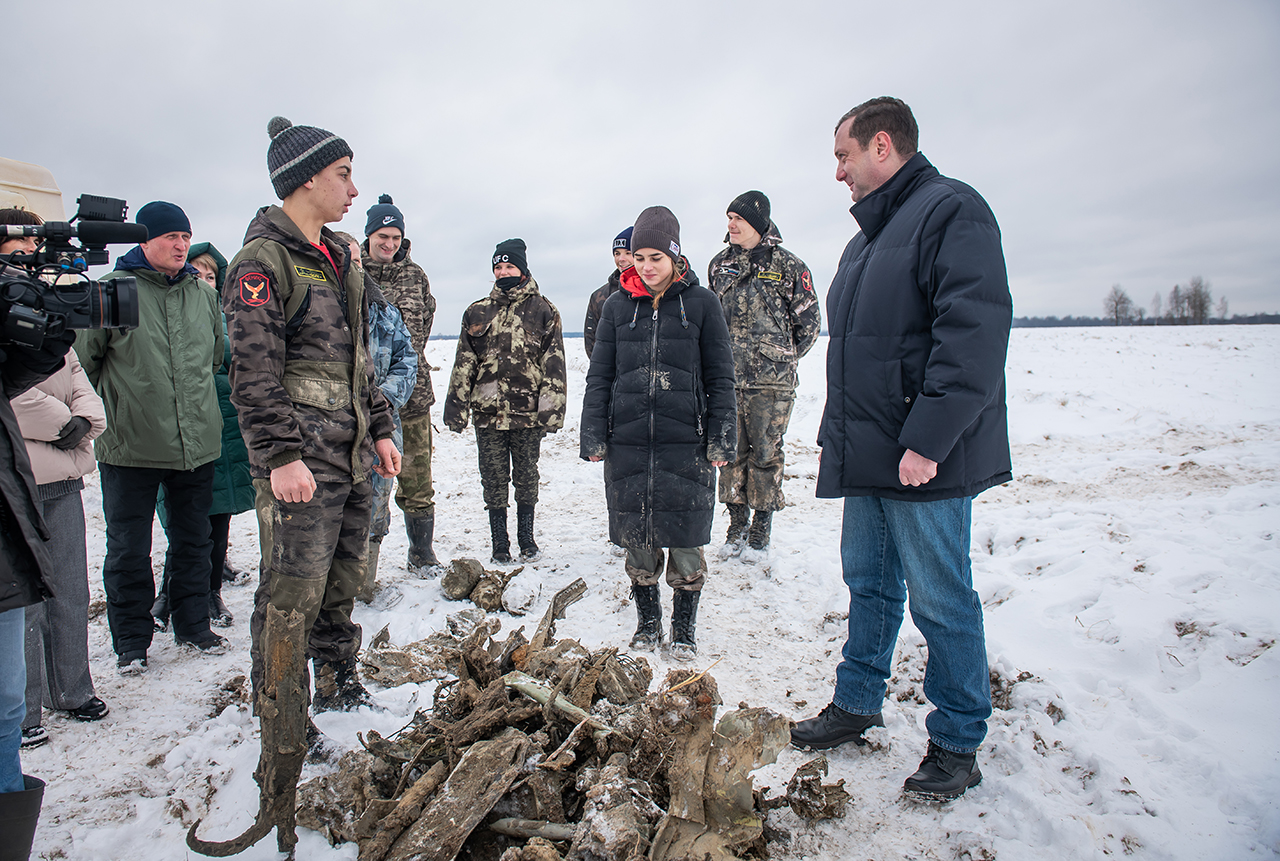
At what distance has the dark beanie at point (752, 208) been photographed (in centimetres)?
508

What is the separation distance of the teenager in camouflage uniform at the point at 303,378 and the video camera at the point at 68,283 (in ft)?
1.60

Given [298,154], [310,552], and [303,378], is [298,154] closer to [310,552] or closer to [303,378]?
[303,378]

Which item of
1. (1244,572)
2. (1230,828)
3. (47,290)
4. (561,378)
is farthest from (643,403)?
(1244,572)

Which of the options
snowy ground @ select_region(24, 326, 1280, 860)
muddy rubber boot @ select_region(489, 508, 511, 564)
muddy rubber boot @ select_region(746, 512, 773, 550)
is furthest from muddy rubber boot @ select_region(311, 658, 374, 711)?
muddy rubber boot @ select_region(746, 512, 773, 550)

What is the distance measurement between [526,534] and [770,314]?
2.92 meters

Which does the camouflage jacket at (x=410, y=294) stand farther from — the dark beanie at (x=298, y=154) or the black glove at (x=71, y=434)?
the dark beanie at (x=298, y=154)

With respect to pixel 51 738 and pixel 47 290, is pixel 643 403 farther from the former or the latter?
pixel 51 738

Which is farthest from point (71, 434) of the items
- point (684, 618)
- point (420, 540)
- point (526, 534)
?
point (684, 618)

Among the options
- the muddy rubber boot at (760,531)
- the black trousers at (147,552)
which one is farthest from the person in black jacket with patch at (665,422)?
the black trousers at (147,552)

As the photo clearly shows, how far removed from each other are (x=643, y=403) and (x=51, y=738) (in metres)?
3.34

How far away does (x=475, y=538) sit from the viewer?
5.80 m

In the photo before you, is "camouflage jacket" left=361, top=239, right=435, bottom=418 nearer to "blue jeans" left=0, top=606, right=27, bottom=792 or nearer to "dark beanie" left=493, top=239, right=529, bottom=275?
"dark beanie" left=493, top=239, right=529, bottom=275

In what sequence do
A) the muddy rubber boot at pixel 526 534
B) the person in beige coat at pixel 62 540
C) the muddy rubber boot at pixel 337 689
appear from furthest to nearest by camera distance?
the muddy rubber boot at pixel 526 534 → the muddy rubber boot at pixel 337 689 → the person in beige coat at pixel 62 540

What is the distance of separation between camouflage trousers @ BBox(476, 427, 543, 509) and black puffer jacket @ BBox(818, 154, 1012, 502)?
304 centimetres
